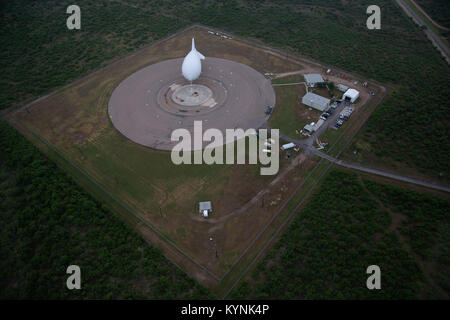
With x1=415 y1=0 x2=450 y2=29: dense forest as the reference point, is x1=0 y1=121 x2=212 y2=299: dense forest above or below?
below

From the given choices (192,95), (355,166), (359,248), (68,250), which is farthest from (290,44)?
(68,250)

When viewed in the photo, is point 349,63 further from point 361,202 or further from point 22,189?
point 22,189

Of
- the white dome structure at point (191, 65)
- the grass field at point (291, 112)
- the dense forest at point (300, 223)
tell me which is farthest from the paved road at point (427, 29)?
the white dome structure at point (191, 65)

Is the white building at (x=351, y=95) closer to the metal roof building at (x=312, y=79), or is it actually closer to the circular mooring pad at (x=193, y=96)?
the metal roof building at (x=312, y=79)

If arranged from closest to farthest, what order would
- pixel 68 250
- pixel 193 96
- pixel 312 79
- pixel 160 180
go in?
pixel 68 250
pixel 160 180
pixel 193 96
pixel 312 79

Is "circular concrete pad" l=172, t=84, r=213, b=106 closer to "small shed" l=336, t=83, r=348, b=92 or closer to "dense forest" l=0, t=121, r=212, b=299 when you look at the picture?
"dense forest" l=0, t=121, r=212, b=299

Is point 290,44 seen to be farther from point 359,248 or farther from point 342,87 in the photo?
point 359,248

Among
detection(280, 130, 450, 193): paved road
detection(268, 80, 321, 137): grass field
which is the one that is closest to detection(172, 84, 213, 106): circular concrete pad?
detection(268, 80, 321, 137): grass field
